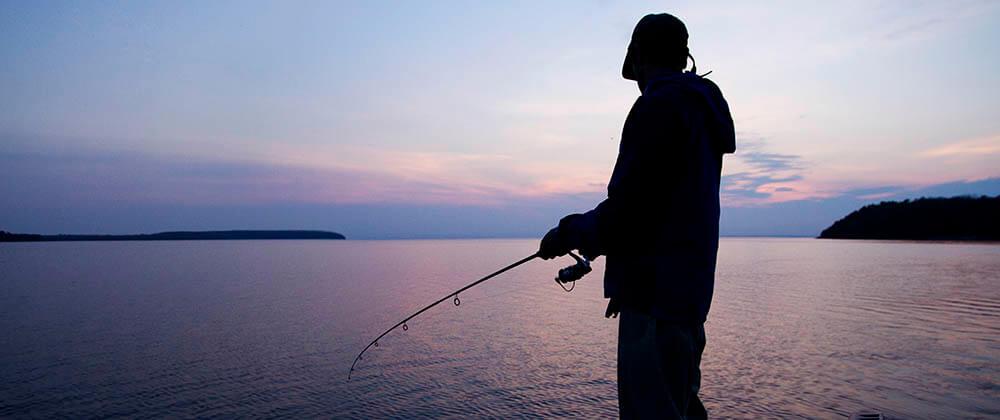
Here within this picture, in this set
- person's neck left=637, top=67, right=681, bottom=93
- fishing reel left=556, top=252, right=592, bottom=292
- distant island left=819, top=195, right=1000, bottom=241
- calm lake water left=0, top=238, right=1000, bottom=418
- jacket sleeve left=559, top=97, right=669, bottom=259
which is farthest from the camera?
distant island left=819, top=195, right=1000, bottom=241

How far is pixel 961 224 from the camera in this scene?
3583 inches

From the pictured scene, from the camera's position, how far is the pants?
2.36 meters

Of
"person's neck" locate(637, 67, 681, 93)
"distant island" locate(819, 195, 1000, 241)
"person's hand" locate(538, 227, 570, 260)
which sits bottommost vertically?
"person's hand" locate(538, 227, 570, 260)

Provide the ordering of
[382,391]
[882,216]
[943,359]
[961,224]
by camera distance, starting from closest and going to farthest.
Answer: [382,391] → [943,359] → [961,224] → [882,216]

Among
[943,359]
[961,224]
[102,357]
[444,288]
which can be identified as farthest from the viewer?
[961,224]

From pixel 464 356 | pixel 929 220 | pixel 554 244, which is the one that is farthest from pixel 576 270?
pixel 929 220

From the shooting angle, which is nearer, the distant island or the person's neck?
the person's neck

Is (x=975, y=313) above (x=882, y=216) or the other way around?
the other way around

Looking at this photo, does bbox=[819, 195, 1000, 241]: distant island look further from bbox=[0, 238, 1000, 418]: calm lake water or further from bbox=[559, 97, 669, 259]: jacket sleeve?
bbox=[559, 97, 669, 259]: jacket sleeve

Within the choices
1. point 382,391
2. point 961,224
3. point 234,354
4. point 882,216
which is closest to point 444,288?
point 234,354

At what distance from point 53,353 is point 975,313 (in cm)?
1946

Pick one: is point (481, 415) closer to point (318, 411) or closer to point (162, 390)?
point (318, 411)

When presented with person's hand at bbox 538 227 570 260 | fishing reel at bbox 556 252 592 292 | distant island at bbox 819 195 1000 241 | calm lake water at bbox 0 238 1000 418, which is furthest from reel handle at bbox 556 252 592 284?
distant island at bbox 819 195 1000 241

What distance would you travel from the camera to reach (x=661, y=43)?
2.55 metres
